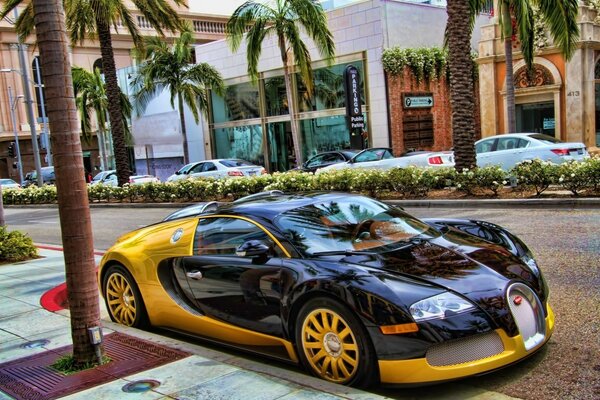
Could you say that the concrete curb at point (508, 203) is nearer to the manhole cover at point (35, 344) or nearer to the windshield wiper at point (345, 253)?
the windshield wiper at point (345, 253)

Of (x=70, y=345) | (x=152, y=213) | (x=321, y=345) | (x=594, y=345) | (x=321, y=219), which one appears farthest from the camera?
(x=152, y=213)

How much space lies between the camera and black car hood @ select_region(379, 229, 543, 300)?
411cm

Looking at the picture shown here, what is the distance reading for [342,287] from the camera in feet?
13.4

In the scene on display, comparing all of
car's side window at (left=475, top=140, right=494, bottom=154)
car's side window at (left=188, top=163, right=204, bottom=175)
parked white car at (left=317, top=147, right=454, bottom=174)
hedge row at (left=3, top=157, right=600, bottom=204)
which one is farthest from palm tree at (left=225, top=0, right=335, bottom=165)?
car's side window at (left=475, top=140, right=494, bottom=154)

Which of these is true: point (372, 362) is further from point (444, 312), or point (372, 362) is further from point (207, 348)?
point (207, 348)

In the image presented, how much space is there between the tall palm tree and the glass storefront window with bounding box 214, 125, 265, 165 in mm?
18725

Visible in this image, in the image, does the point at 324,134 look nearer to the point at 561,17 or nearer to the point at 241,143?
the point at 241,143

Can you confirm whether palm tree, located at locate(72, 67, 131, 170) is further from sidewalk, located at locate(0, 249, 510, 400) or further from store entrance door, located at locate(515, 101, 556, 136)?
sidewalk, located at locate(0, 249, 510, 400)

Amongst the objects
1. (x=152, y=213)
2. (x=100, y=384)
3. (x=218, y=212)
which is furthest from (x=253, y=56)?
(x=100, y=384)

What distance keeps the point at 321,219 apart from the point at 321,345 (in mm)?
1196

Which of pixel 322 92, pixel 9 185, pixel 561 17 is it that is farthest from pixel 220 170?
pixel 9 185

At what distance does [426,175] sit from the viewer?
49.2 feet

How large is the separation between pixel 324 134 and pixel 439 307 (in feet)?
84.9

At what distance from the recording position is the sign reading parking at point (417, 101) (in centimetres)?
2681
